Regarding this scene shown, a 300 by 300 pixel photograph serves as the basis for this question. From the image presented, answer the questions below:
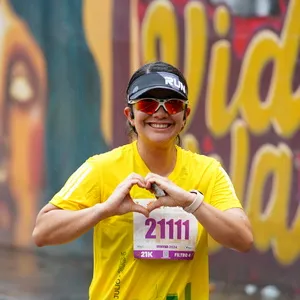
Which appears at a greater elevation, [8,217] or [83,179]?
[83,179]

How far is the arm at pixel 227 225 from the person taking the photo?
114 inches

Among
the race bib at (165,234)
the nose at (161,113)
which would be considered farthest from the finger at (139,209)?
the nose at (161,113)

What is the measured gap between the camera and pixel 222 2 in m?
6.79

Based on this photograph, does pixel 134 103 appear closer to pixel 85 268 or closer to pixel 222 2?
pixel 222 2

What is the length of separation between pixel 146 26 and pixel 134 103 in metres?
4.24

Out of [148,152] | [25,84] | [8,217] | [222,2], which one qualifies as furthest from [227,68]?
[148,152]

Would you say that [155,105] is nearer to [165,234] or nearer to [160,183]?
[160,183]

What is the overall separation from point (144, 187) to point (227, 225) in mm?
322

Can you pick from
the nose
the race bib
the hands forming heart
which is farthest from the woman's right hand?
the nose

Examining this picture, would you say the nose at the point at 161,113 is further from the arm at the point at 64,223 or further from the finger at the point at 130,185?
the arm at the point at 64,223

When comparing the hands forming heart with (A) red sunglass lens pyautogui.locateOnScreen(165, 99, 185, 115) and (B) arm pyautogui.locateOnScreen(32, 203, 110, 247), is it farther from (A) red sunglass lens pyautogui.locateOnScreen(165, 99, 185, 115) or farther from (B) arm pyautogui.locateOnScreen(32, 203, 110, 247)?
(A) red sunglass lens pyautogui.locateOnScreen(165, 99, 185, 115)

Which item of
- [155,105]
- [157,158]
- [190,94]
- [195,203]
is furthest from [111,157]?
[190,94]

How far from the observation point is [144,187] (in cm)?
288

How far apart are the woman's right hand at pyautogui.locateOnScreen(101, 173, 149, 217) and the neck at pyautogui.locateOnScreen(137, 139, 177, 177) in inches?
9.0
